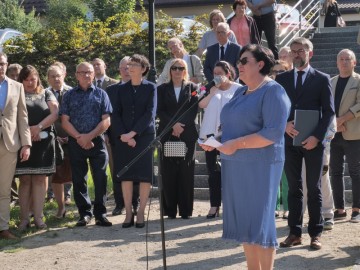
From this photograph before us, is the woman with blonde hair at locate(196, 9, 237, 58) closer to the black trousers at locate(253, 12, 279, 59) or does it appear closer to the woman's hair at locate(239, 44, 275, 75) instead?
the black trousers at locate(253, 12, 279, 59)

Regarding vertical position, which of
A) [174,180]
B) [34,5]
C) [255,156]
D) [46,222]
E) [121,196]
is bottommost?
[46,222]

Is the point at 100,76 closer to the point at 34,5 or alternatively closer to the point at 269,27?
the point at 269,27

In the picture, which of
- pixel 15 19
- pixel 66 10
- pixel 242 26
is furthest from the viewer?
pixel 66 10

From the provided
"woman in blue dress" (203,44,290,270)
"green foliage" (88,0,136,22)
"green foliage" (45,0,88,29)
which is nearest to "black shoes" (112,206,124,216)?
"woman in blue dress" (203,44,290,270)

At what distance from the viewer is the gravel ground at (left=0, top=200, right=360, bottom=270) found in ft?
25.8

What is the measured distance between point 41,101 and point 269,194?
467cm

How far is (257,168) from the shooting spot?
6.01 metres

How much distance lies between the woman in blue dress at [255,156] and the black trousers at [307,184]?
2.18m

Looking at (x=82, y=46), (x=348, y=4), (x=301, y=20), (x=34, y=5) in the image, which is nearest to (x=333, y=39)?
(x=301, y=20)

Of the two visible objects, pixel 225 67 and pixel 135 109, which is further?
pixel 135 109

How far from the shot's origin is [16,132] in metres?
9.30

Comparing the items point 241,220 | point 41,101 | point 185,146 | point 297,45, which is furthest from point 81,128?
point 241,220

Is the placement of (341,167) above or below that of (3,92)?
below

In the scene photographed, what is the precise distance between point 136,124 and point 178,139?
78 cm
